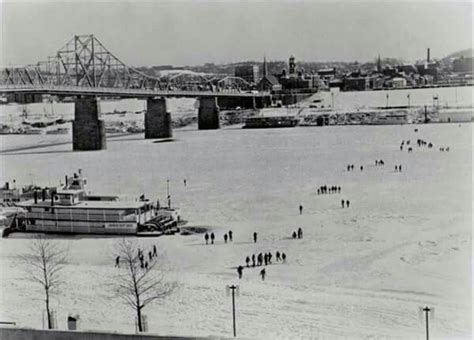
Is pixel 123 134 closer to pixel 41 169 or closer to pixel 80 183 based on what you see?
pixel 41 169

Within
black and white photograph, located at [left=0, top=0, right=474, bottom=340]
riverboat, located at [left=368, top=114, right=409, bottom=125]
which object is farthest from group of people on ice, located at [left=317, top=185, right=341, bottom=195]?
riverboat, located at [left=368, top=114, right=409, bottom=125]

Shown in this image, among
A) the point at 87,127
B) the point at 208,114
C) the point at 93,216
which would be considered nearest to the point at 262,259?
the point at 93,216

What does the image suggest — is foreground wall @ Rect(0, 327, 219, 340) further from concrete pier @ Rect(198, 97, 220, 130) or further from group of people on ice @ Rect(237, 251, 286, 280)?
concrete pier @ Rect(198, 97, 220, 130)

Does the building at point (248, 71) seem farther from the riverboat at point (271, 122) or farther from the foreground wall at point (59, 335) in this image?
the foreground wall at point (59, 335)

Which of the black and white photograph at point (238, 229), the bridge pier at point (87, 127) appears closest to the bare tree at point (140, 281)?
the black and white photograph at point (238, 229)

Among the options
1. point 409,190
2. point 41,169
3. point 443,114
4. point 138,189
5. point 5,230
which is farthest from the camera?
point 443,114

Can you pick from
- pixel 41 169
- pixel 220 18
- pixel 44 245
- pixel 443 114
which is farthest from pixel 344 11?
pixel 443 114
